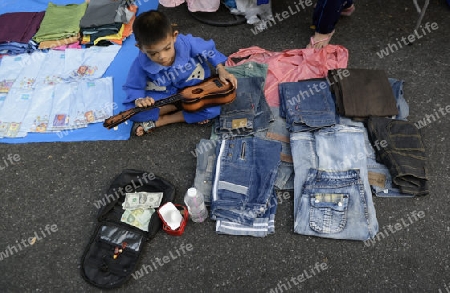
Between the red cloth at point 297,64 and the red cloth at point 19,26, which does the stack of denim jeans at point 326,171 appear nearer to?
the red cloth at point 297,64

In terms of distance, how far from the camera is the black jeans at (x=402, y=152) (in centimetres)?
231

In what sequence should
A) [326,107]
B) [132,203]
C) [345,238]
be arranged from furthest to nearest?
[326,107], [132,203], [345,238]

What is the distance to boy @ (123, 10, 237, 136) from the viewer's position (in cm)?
225

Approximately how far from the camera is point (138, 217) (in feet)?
7.78

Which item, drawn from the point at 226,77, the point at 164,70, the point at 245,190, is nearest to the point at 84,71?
the point at 164,70

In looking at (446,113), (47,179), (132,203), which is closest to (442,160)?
(446,113)

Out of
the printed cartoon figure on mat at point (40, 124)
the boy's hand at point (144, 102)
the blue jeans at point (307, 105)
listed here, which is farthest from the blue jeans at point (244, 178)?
the printed cartoon figure on mat at point (40, 124)

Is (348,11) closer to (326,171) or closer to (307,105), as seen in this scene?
(307,105)

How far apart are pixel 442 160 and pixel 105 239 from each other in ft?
7.95

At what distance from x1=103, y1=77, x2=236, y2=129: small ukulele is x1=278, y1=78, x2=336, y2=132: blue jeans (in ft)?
1.46

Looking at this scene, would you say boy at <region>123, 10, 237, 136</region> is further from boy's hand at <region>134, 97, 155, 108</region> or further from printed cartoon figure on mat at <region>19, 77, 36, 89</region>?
printed cartoon figure on mat at <region>19, 77, 36, 89</region>

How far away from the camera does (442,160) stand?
2.53m

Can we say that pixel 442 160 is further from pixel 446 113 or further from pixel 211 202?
pixel 211 202

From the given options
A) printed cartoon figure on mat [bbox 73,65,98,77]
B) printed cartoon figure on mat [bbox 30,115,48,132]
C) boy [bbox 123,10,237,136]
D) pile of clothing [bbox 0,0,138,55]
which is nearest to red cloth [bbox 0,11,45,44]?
pile of clothing [bbox 0,0,138,55]
